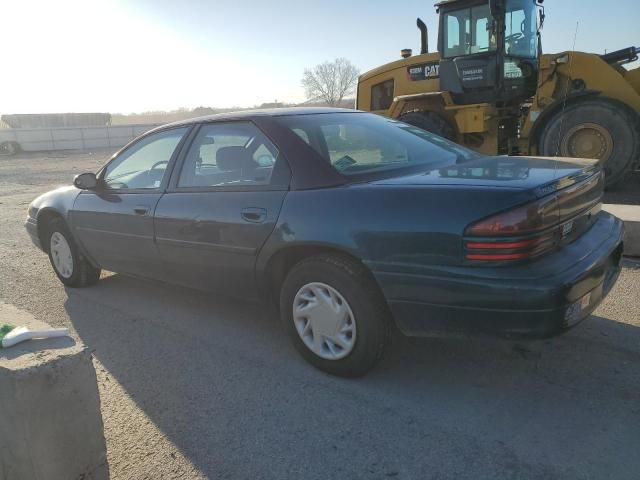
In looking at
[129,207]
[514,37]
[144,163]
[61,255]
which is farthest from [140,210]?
[514,37]

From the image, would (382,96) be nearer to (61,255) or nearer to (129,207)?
(61,255)

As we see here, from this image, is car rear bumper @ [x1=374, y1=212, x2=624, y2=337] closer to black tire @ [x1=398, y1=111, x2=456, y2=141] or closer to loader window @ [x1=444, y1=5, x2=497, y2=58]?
black tire @ [x1=398, y1=111, x2=456, y2=141]

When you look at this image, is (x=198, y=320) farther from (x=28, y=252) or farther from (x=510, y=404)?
(x=28, y=252)

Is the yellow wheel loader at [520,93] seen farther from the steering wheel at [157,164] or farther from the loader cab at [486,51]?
the steering wheel at [157,164]

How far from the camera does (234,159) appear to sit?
12.0 feet

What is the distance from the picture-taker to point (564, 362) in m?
3.18

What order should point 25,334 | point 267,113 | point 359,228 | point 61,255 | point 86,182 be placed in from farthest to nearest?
point 61,255 < point 86,182 < point 267,113 < point 359,228 < point 25,334

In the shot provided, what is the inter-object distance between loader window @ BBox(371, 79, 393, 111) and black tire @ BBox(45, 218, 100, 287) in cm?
710

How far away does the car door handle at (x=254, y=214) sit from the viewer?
3.23m

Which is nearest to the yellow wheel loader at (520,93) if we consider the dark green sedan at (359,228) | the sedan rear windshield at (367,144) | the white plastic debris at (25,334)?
the sedan rear windshield at (367,144)

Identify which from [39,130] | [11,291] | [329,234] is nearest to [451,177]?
[329,234]

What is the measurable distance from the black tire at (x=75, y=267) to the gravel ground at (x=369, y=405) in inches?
37.9

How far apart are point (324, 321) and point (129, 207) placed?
2009 millimetres

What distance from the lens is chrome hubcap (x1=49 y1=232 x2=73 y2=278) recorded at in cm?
505
